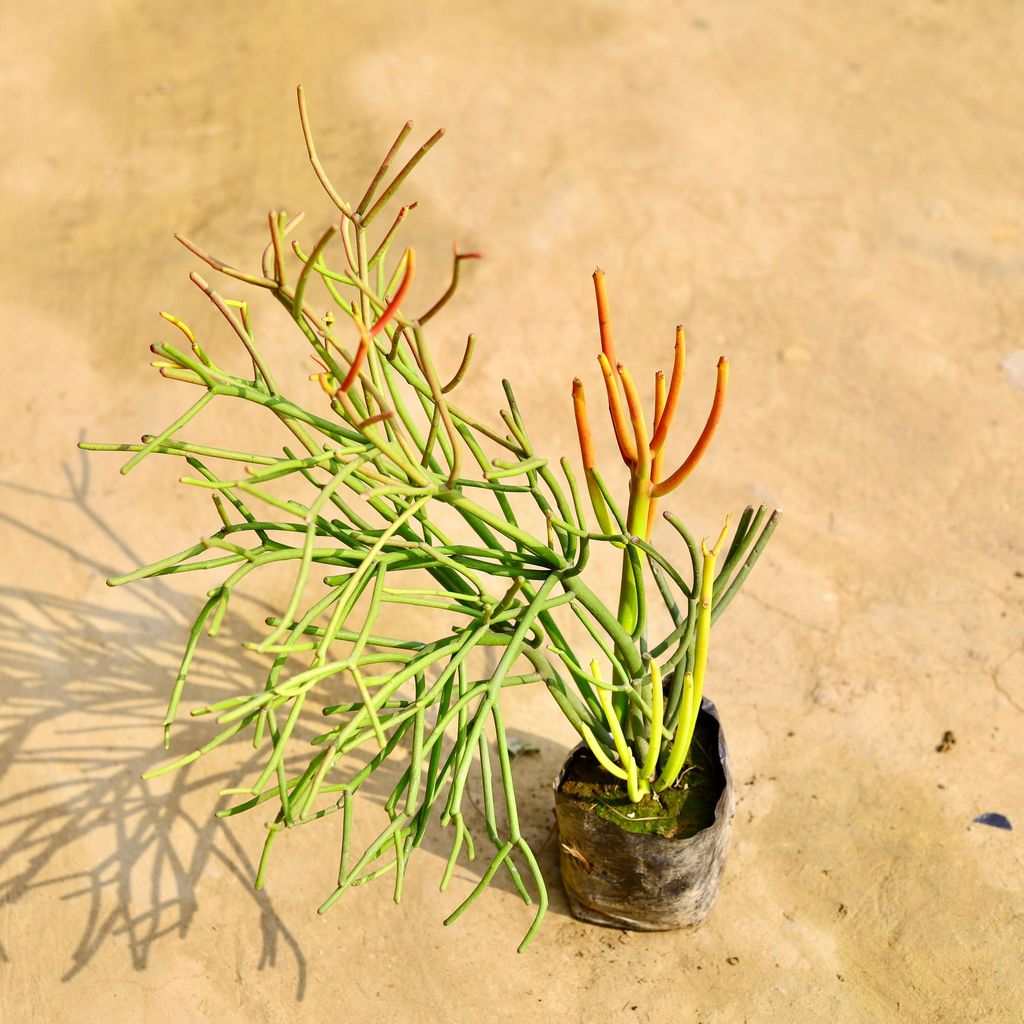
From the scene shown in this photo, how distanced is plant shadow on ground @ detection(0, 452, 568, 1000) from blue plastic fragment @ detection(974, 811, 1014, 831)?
845 mm

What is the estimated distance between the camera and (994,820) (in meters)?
2.38

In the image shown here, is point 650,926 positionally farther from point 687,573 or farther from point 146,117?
point 146,117

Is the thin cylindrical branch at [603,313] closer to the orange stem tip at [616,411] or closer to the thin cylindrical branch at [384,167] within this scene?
the orange stem tip at [616,411]

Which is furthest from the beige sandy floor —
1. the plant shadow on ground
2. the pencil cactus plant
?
the pencil cactus plant

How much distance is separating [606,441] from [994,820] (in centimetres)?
138

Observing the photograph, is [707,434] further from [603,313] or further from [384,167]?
[384,167]

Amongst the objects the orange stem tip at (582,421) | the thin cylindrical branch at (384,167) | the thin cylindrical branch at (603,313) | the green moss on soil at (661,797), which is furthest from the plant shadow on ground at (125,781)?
the thin cylindrical branch at (384,167)

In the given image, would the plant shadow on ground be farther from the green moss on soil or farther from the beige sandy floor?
the green moss on soil

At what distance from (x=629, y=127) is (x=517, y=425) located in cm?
261

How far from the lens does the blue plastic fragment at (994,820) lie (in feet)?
7.77

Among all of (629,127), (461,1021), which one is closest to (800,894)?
(461,1021)

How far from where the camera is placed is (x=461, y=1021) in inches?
84.4

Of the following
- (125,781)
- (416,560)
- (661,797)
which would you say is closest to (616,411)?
(416,560)

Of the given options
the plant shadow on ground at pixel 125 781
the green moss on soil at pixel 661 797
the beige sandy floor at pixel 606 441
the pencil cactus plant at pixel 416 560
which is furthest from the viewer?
the plant shadow on ground at pixel 125 781
